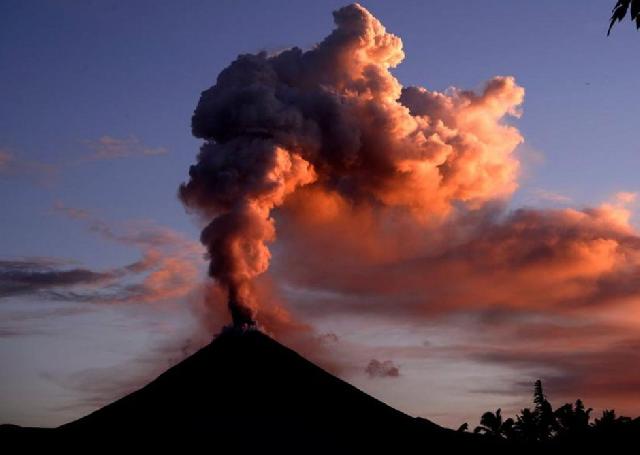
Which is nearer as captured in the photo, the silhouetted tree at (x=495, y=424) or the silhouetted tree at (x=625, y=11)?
the silhouetted tree at (x=625, y=11)

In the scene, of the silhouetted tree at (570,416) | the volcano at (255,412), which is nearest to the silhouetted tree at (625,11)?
the volcano at (255,412)

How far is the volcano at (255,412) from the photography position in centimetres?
3956

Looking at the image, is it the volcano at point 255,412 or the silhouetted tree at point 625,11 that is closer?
the silhouetted tree at point 625,11

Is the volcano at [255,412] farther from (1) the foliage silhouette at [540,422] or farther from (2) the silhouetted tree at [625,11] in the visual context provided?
(2) the silhouetted tree at [625,11]

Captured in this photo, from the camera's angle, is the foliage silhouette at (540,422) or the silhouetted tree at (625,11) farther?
the foliage silhouette at (540,422)

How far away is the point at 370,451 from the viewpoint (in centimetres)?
3950

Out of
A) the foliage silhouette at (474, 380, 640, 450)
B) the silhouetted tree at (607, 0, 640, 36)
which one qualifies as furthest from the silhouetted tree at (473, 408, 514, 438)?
the silhouetted tree at (607, 0, 640, 36)

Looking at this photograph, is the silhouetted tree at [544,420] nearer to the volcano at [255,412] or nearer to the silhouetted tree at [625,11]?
the volcano at [255,412]

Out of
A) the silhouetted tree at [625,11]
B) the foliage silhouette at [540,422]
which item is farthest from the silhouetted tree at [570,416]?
the silhouetted tree at [625,11]

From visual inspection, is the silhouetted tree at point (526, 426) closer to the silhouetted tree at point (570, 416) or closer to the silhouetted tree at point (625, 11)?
the silhouetted tree at point (570, 416)

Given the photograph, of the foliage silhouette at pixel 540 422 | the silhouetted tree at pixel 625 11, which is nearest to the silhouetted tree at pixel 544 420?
the foliage silhouette at pixel 540 422

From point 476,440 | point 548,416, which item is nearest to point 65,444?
point 476,440

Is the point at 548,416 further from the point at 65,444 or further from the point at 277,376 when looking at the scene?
the point at 65,444

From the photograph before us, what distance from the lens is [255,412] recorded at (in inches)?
1649
